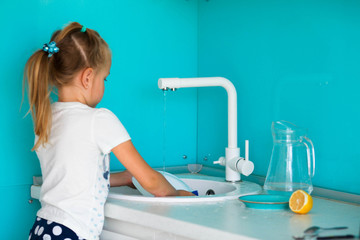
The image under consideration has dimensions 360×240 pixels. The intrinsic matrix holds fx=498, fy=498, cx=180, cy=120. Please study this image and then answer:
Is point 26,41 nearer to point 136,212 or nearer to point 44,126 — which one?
point 44,126

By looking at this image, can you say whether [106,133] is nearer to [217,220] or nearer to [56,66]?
[56,66]

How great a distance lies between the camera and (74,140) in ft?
4.04

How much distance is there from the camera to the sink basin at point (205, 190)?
4.17 ft

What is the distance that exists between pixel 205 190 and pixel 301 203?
54 centimetres

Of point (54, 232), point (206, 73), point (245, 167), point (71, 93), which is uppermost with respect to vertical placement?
point (206, 73)

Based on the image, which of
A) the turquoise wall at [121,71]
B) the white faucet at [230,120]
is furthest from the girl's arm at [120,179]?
the white faucet at [230,120]

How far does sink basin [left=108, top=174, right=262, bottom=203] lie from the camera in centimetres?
127

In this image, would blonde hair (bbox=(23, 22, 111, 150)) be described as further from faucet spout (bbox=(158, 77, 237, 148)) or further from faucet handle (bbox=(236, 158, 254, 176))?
faucet handle (bbox=(236, 158, 254, 176))

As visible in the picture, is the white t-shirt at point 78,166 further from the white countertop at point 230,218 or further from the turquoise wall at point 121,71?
the turquoise wall at point 121,71

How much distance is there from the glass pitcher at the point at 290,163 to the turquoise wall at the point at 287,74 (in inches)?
3.6

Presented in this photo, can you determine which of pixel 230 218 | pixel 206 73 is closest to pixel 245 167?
pixel 230 218

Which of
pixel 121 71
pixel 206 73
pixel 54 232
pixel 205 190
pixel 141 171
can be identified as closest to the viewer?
pixel 54 232

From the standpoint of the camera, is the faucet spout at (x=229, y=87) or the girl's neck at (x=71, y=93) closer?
the girl's neck at (x=71, y=93)

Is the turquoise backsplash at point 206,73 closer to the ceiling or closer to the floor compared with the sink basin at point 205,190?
closer to the ceiling
